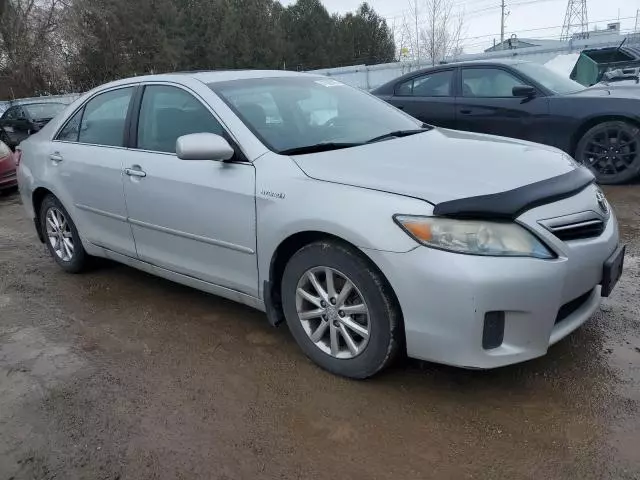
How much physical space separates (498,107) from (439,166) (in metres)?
4.63

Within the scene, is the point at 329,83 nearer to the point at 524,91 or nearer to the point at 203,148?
the point at 203,148

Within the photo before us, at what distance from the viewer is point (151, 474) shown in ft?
7.66

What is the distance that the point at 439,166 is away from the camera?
282 cm

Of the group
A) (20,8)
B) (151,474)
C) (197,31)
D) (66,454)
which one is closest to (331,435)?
(151,474)

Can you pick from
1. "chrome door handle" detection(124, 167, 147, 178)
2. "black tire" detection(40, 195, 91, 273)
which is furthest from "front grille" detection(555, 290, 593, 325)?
"black tire" detection(40, 195, 91, 273)

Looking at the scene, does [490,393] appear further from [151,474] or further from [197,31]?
[197,31]

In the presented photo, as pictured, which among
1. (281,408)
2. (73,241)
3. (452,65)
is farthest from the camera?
(452,65)

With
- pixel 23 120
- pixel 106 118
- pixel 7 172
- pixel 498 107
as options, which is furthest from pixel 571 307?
pixel 23 120

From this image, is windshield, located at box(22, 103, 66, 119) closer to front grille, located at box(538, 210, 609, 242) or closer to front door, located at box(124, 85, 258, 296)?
front door, located at box(124, 85, 258, 296)

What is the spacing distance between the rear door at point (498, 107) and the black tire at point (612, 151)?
478mm

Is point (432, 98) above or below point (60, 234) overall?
above

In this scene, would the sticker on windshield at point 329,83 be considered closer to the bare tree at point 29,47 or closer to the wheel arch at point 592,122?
the wheel arch at point 592,122

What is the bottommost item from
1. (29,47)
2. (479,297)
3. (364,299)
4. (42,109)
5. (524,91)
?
(364,299)

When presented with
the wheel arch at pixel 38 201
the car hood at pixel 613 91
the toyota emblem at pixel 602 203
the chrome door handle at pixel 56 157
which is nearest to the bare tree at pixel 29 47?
the wheel arch at pixel 38 201
